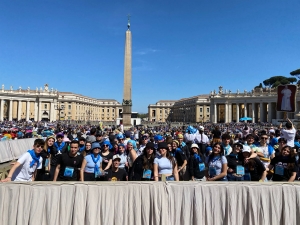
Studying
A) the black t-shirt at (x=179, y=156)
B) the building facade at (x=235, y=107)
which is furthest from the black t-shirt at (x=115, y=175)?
the building facade at (x=235, y=107)

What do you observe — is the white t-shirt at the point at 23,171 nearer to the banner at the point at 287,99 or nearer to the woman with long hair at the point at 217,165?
the woman with long hair at the point at 217,165

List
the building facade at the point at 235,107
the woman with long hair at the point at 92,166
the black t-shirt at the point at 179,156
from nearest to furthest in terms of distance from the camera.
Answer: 1. the woman with long hair at the point at 92,166
2. the black t-shirt at the point at 179,156
3. the building facade at the point at 235,107

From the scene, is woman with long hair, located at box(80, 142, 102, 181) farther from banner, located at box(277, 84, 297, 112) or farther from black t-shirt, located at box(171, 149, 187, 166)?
Result: banner, located at box(277, 84, 297, 112)

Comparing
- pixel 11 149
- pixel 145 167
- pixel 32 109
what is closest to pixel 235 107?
pixel 32 109

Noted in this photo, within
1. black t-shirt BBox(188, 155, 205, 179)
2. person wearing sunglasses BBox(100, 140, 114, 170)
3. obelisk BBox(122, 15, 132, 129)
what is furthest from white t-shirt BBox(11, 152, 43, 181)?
obelisk BBox(122, 15, 132, 129)

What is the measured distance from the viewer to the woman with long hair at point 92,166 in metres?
4.84

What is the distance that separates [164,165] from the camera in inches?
179

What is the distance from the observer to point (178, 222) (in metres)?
3.51

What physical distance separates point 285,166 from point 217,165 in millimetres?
1250

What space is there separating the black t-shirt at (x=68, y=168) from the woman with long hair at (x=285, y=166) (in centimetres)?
380

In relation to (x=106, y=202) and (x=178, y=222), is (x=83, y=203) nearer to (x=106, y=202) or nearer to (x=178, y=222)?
(x=106, y=202)

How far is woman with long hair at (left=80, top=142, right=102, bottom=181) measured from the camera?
4.84 m

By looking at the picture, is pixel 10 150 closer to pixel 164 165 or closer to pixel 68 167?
pixel 68 167

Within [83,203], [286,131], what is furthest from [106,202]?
[286,131]
